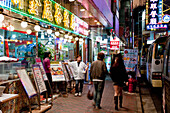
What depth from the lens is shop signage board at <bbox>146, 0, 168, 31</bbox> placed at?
96.3 feet

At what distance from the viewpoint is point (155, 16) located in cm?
2966

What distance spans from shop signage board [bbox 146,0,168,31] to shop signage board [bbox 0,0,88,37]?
52.3ft

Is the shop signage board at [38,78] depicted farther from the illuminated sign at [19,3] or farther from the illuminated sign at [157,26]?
the illuminated sign at [157,26]

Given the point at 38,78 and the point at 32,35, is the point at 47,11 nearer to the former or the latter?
the point at 32,35

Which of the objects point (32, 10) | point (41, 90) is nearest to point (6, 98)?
point (41, 90)

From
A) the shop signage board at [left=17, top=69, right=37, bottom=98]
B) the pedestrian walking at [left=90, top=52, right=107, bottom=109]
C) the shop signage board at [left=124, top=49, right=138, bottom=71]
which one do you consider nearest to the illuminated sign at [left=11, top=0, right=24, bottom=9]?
the shop signage board at [left=17, top=69, right=37, bottom=98]

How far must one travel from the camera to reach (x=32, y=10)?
9836 millimetres

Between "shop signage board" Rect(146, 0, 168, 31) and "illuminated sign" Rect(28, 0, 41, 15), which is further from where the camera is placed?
"shop signage board" Rect(146, 0, 168, 31)

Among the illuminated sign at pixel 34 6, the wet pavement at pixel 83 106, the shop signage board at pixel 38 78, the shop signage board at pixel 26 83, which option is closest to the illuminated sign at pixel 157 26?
the wet pavement at pixel 83 106

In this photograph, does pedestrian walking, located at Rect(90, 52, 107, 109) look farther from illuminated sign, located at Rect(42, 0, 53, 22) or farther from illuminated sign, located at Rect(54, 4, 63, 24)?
illuminated sign, located at Rect(54, 4, 63, 24)

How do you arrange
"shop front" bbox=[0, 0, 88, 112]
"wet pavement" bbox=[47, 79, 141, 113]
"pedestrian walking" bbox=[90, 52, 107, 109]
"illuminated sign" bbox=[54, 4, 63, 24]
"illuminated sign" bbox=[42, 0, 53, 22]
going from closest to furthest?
"shop front" bbox=[0, 0, 88, 112] < "wet pavement" bbox=[47, 79, 141, 113] < "pedestrian walking" bbox=[90, 52, 107, 109] < "illuminated sign" bbox=[42, 0, 53, 22] < "illuminated sign" bbox=[54, 4, 63, 24]

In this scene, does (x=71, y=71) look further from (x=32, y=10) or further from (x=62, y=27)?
(x=32, y=10)

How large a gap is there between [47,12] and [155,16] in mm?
21970

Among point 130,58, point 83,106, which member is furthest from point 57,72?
point 130,58
